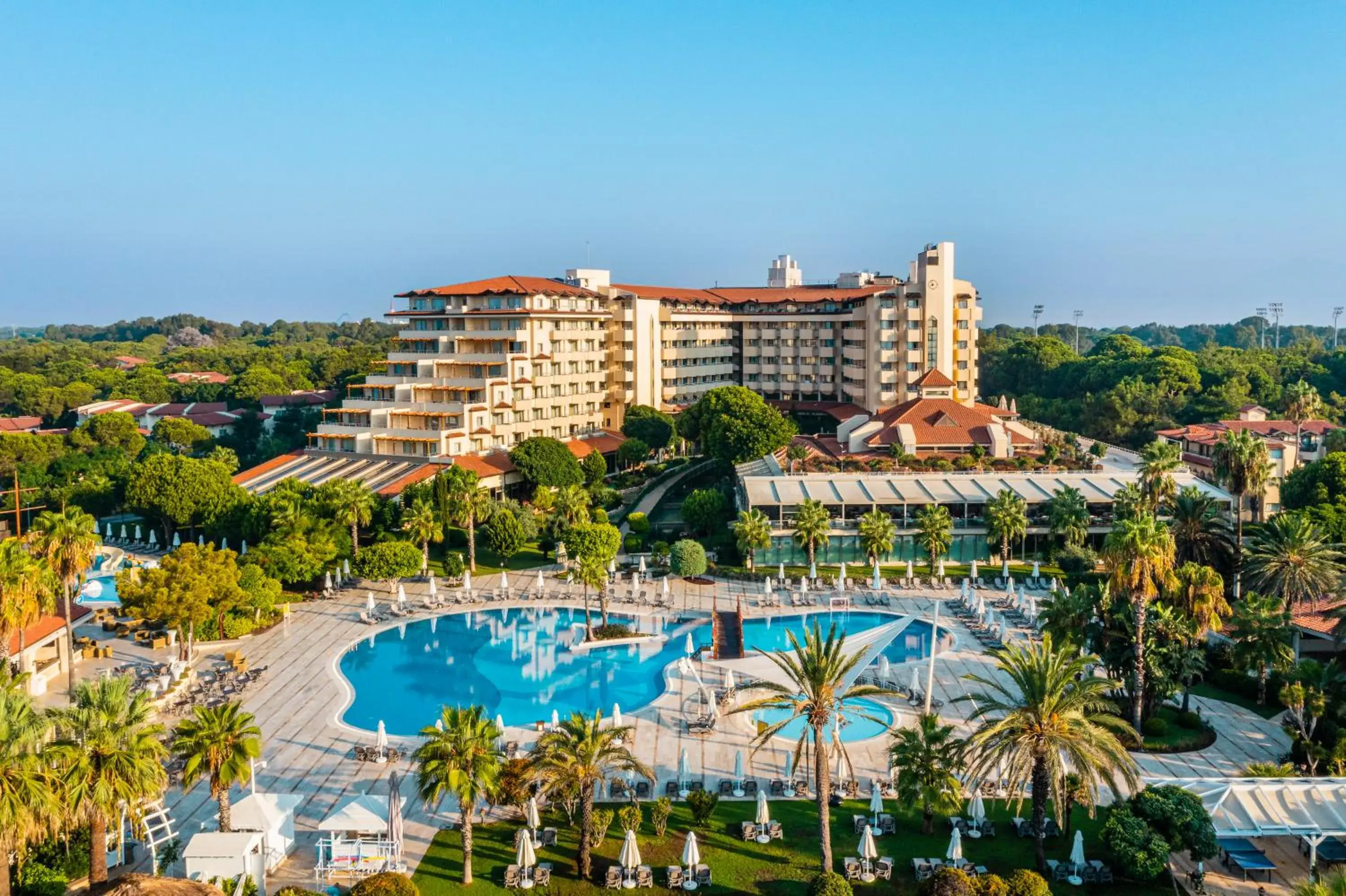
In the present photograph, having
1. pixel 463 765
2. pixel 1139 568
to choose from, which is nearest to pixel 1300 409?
pixel 1139 568

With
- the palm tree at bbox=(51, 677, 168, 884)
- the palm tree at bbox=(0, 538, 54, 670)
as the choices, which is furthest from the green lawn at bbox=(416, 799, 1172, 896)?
the palm tree at bbox=(0, 538, 54, 670)

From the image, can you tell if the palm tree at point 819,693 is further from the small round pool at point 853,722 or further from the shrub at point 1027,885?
the small round pool at point 853,722

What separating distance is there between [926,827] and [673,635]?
2010 cm

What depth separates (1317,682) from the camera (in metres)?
32.0

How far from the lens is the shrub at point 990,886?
22.9m

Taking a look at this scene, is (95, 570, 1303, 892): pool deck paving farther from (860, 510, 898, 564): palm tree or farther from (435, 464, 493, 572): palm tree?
(435, 464, 493, 572): palm tree

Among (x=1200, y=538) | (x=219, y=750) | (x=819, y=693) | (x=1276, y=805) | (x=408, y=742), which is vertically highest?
(x=1200, y=538)

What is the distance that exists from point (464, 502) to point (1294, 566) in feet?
123

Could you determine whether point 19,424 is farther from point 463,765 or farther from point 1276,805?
point 1276,805

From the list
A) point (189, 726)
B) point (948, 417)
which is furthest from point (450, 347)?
point (189, 726)

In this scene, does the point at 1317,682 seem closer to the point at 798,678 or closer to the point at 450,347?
the point at 798,678

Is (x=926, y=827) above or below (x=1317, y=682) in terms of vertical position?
below

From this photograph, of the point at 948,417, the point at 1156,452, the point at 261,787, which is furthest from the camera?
the point at 948,417

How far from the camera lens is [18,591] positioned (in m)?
31.7
